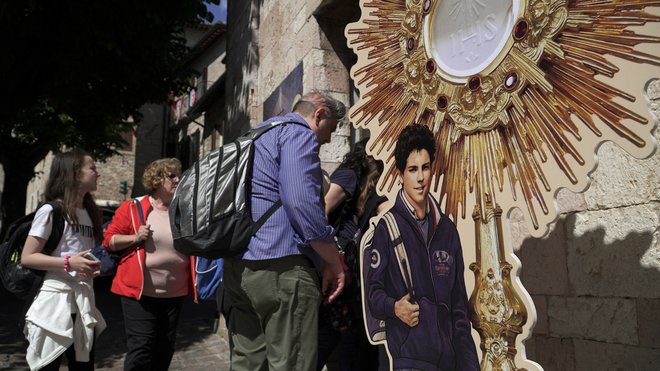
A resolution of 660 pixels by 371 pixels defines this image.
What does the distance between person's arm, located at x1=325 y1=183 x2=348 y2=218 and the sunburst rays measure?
53 centimetres

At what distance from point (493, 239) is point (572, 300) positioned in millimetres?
765

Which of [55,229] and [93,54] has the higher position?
[93,54]

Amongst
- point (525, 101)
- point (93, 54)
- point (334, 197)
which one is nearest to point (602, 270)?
point (525, 101)

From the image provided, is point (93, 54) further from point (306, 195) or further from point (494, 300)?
point (494, 300)

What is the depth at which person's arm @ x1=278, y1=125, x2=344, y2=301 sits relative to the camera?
2176 mm

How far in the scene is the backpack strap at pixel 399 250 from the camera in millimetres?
2174

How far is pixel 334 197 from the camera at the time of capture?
9.46 ft

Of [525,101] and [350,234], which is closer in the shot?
[525,101]

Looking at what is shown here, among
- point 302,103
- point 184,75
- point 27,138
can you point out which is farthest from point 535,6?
point 27,138

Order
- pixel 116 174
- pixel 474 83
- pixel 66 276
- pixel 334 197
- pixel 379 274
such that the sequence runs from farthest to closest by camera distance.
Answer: pixel 116 174 → pixel 66 276 → pixel 334 197 → pixel 379 274 → pixel 474 83

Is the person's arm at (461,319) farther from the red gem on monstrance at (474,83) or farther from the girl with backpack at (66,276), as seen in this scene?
the girl with backpack at (66,276)

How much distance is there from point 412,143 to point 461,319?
2.15ft

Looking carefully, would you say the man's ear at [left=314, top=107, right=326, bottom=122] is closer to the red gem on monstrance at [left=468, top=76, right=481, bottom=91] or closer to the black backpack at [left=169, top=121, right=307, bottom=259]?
the black backpack at [left=169, top=121, right=307, bottom=259]

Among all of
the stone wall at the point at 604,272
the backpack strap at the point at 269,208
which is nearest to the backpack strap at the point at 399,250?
the backpack strap at the point at 269,208
